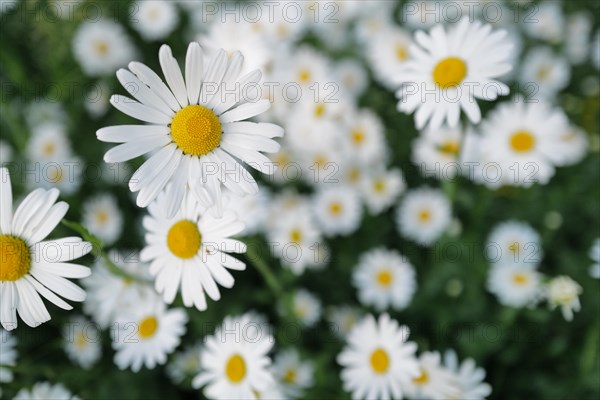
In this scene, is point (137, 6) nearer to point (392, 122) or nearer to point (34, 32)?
point (34, 32)

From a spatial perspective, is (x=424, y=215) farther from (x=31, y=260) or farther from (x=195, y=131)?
(x=31, y=260)

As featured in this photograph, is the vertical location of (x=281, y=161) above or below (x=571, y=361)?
above

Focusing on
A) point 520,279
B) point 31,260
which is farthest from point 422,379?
point 31,260

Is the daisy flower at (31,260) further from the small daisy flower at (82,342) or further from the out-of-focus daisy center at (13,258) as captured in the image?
the small daisy flower at (82,342)

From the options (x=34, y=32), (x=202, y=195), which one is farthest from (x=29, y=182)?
(x=202, y=195)

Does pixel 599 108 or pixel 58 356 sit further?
pixel 599 108
